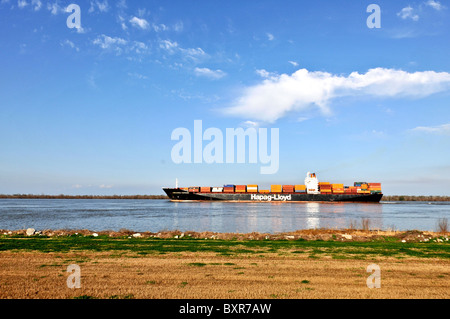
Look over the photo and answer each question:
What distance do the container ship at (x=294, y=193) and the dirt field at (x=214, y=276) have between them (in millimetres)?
109976

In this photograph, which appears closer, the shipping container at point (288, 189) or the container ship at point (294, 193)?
the container ship at point (294, 193)

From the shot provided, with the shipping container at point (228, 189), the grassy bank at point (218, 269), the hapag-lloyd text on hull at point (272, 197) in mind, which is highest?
the grassy bank at point (218, 269)

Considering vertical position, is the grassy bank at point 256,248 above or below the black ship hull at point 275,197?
above

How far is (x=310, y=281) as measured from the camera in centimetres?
1069

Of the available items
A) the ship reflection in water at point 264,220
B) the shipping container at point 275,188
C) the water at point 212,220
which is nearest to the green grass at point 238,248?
the ship reflection in water at point 264,220

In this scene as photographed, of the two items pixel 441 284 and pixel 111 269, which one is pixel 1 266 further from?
pixel 441 284

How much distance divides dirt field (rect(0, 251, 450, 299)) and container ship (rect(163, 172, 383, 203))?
4330 inches

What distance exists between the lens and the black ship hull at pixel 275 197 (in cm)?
12062

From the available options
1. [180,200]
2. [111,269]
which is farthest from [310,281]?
[180,200]

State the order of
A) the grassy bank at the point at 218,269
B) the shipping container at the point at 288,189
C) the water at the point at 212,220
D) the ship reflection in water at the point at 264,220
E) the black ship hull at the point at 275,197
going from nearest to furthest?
the grassy bank at the point at 218,269 → the ship reflection in water at the point at 264,220 → the water at the point at 212,220 → the black ship hull at the point at 275,197 → the shipping container at the point at 288,189

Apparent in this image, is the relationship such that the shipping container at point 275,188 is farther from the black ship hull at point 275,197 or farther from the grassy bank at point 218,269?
the grassy bank at point 218,269

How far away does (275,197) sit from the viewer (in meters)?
124

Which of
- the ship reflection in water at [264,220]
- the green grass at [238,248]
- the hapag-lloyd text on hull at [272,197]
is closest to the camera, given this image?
the green grass at [238,248]
